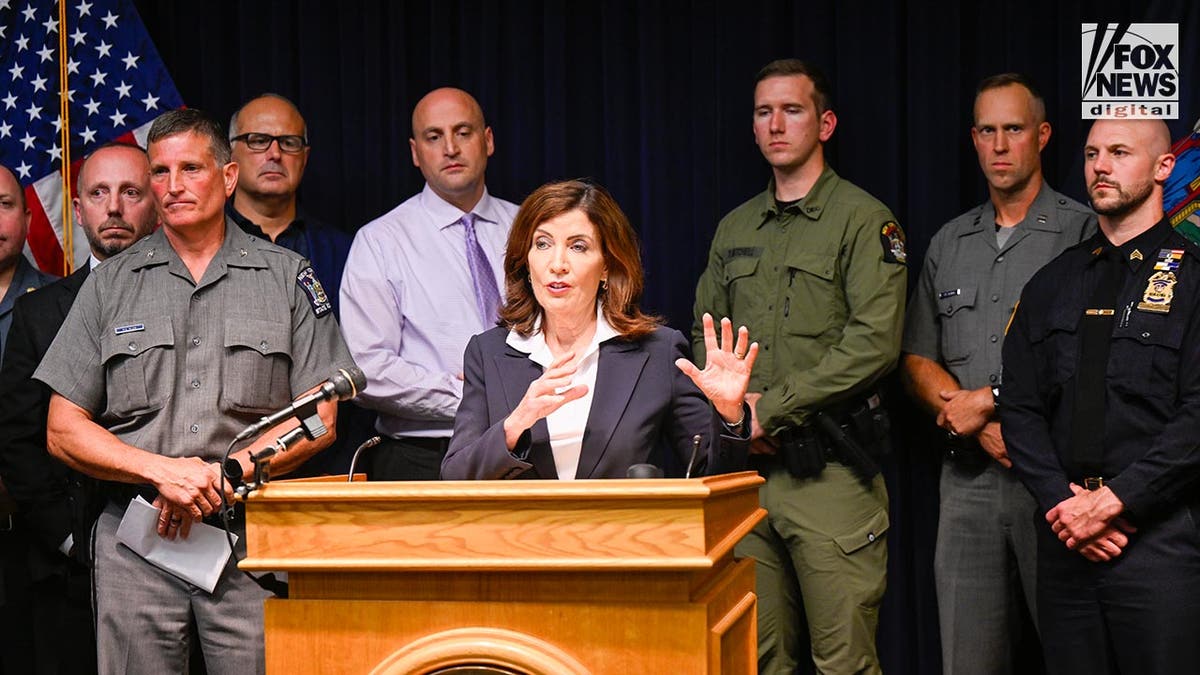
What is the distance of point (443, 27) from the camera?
201 inches

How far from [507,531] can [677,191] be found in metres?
3.04

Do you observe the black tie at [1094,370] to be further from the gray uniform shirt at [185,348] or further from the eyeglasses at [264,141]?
the eyeglasses at [264,141]

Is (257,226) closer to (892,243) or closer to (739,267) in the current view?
(739,267)

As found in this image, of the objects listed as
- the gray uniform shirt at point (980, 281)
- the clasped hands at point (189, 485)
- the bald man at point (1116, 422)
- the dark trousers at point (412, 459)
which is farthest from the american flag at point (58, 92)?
the bald man at point (1116, 422)

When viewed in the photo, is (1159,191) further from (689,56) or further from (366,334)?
(366,334)

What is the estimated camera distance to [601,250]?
10.0ft

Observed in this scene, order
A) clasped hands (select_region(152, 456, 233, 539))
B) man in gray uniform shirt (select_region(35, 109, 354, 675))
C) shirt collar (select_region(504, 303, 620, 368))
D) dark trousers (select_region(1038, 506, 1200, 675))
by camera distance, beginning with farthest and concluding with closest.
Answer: dark trousers (select_region(1038, 506, 1200, 675)), man in gray uniform shirt (select_region(35, 109, 354, 675)), clasped hands (select_region(152, 456, 233, 539)), shirt collar (select_region(504, 303, 620, 368))

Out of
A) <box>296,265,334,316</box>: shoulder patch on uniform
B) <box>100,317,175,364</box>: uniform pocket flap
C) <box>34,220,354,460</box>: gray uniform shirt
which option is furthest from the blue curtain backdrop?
<box>100,317,175,364</box>: uniform pocket flap

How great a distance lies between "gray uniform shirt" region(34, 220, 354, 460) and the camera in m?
3.30

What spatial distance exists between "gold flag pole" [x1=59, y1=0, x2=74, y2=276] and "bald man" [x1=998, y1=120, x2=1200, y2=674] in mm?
3349

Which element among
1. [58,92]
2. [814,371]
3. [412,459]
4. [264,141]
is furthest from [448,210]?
[58,92]

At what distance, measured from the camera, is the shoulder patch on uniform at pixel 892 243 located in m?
4.28

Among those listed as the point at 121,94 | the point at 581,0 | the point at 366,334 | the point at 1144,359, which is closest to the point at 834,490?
the point at 1144,359

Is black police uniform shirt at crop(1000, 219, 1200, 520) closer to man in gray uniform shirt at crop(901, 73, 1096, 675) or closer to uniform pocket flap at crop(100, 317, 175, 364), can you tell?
man in gray uniform shirt at crop(901, 73, 1096, 675)
